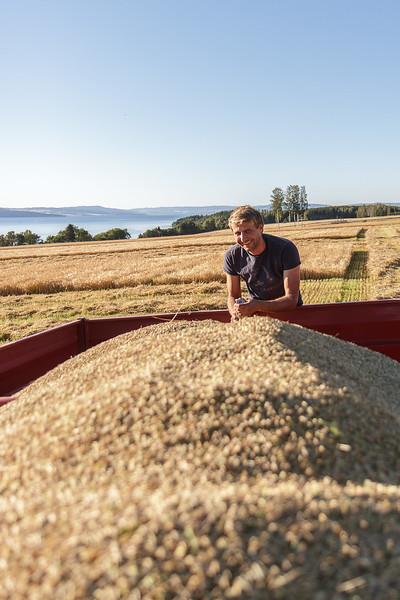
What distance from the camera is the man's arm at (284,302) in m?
3.68

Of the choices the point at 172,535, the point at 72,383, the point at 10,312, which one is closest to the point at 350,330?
the point at 72,383

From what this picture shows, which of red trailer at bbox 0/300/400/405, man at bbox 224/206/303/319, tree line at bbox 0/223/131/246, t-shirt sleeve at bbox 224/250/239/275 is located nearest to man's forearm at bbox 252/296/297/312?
man at bbox 224/206/303/319

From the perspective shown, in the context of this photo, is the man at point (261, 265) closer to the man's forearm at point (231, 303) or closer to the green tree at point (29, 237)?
the man's forearm at point (231, 303)

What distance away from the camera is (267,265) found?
3883 millimetres

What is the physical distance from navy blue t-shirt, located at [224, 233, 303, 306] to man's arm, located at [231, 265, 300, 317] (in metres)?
0.07

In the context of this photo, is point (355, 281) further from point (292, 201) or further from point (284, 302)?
point (292, 201)

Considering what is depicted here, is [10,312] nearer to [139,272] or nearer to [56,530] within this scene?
[139,272]

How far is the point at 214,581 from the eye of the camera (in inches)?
46.8

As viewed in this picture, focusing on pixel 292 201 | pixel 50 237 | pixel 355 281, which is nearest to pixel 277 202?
pixel 292 201

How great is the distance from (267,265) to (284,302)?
1.13ft

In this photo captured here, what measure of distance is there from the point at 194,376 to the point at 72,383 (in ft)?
2.28

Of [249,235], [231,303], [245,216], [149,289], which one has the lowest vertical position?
[149,289]

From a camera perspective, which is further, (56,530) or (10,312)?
(10,312)

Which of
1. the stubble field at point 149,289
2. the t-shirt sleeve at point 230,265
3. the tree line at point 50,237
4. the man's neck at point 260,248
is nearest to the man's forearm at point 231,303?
the t-shirt sleeve at point 230,265
